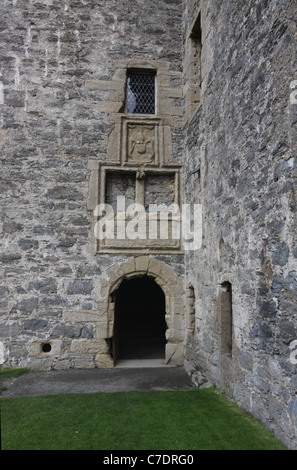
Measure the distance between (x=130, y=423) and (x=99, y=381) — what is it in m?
2.04

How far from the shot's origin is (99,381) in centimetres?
623

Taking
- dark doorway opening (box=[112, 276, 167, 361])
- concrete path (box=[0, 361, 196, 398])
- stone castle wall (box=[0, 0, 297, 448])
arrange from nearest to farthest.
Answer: stone castle wall (box=[0, 0, 297, 448]) → concrete path (box=[0, 361, 196, 398]) → dark doorway opening (box=[112, 276, 167, 361])

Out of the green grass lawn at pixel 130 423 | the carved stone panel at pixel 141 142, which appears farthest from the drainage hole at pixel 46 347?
the carved stone panel at pixel 141 142

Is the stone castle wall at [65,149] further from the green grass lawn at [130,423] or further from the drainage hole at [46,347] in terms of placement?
the green grass lawn at [130,423]

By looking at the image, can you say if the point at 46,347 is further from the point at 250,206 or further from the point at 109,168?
the point at 250,206

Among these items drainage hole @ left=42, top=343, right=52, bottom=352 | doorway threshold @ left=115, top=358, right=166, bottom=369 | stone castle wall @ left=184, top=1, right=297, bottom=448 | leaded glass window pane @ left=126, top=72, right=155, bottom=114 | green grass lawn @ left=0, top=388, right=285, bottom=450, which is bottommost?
doorway threshold @ left=115, top=358, right=166, bottom=369

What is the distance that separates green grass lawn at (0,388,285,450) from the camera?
3.72m

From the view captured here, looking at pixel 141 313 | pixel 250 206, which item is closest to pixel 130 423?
pixel 250 206

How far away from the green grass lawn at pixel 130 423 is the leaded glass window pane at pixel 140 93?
5.38 metres

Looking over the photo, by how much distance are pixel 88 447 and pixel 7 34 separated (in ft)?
24.3

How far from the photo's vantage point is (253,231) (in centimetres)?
437

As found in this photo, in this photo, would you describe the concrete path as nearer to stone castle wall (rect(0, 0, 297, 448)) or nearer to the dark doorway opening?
stone castle wall (rect(0, 0, 297, 448))

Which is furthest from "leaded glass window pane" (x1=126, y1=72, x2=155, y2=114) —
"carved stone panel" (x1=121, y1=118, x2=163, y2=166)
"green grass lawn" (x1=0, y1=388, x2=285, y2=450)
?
"green grass lawn" (x1=0, y1=388, x2=285, y2=450)

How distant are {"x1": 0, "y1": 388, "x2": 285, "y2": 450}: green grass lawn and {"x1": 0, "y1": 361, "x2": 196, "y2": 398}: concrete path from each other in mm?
436
